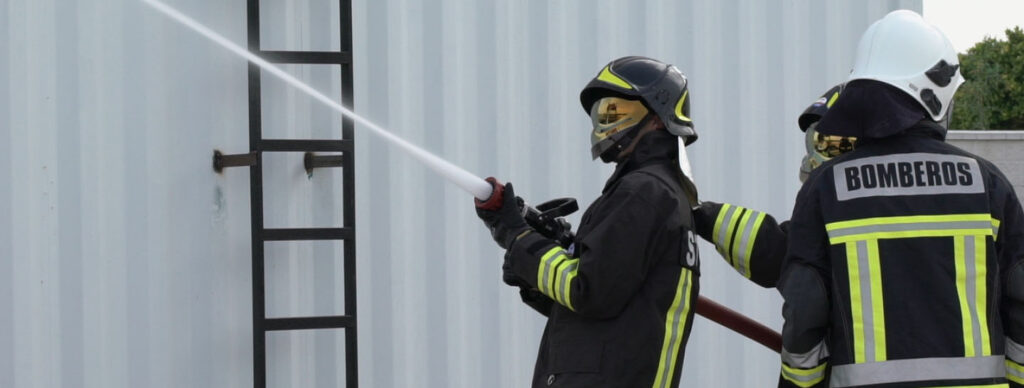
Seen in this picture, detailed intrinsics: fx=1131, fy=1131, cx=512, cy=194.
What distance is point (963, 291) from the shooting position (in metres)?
2.82

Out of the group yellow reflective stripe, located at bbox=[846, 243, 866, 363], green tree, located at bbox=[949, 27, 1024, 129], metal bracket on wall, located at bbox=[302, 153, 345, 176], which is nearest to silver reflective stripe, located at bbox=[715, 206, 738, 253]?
yellow reflective stripe, located at bbox=[846, 243, 866, 363]

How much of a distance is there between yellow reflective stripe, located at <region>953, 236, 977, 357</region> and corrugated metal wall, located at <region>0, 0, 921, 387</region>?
2103 mm

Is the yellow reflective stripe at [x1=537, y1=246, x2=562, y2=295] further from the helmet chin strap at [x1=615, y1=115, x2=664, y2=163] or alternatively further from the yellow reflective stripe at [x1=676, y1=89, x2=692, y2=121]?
the yellow reflective stripe at [x1=676, y1=89, x2=692, y2=121]

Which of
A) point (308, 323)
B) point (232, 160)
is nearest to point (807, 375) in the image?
point (308, 323)

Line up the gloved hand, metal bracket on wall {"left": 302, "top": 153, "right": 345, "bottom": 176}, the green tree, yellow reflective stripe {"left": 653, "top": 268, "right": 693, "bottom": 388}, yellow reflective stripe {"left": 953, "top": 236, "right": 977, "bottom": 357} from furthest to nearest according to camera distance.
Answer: the green tree < metal bracket on wall {"left": 302, "top": 153, "right": 345, "bottom": 176} < the gloved hand < yellow reflective stripe {"left": 653, "top": 268, "right": 693, "bottom": 388} < yellow reflective stripe {"left": 953, "top": 236, "right": 977, "bottom": 357}

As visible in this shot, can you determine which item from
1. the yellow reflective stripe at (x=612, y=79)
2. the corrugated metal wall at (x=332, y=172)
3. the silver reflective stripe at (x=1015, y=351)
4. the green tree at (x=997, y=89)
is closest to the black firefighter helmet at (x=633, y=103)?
the yellow reflective stripe at (x=612, y=79)

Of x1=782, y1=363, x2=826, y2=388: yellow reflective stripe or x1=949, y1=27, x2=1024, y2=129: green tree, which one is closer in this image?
x1=782, y1=363, x2=826, y2=388: yellow reflective stripe

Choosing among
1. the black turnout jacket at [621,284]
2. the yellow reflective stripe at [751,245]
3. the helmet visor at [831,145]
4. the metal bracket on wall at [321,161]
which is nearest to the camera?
the black turnout jacket at [621,284]

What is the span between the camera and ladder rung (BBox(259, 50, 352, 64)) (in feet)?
13.6

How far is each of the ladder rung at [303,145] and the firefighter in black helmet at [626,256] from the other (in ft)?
3.03

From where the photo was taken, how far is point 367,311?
4508mm

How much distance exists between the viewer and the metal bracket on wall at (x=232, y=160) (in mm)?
→ 4078

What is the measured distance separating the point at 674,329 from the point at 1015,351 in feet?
2.94

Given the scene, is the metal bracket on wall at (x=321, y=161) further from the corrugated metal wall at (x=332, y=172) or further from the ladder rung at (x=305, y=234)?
the ladder rung at (x=305, y=234)
